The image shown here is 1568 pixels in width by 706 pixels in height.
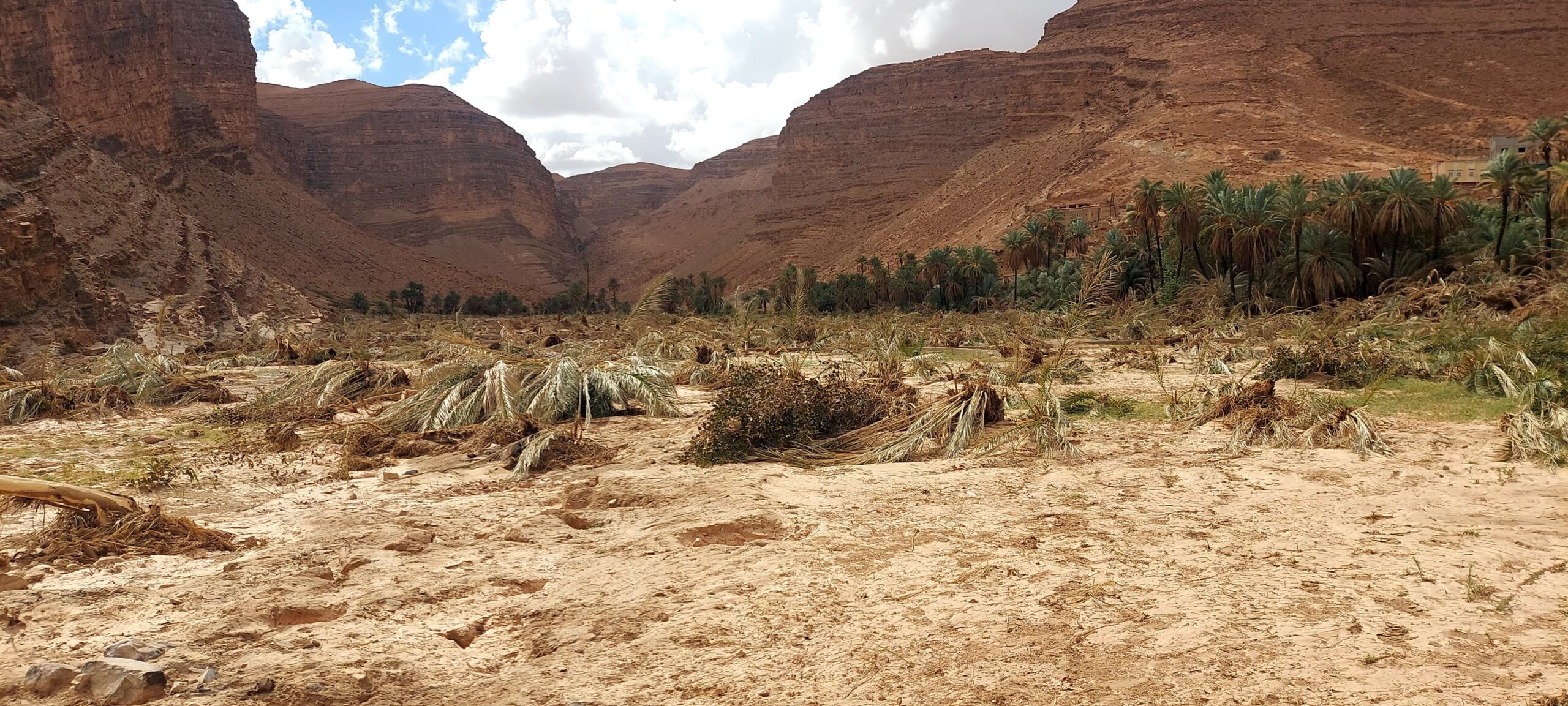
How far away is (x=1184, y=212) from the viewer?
2825cm

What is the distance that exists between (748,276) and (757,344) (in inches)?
2940

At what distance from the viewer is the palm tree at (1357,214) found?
24.6 meters

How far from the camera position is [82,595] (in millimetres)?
4199

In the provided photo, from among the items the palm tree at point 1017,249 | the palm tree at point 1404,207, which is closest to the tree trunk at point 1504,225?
the palm tree at point 1404,207

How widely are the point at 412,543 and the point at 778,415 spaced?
11.2 ft

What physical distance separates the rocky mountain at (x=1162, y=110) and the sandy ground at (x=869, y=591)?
4955cm

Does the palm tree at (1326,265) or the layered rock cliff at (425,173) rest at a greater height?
the layered rock cliff at (425,173)

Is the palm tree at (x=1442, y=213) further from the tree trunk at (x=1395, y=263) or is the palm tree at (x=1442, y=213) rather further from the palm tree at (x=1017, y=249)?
the palm tree at (x=1017, y=249)

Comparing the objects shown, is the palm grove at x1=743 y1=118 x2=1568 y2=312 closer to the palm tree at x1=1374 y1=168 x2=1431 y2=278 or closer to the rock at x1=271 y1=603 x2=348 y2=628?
the palm tree at x1=1374 y1=168 x2=1431 y2=278

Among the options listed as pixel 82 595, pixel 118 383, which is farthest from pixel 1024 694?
pixel 118 383

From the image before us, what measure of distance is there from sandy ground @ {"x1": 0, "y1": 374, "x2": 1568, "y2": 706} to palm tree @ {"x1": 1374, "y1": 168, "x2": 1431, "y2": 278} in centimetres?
2086

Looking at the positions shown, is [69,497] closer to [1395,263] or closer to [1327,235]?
[1327,235]

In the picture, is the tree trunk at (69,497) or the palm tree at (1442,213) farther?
the palm tree at (1442,213)

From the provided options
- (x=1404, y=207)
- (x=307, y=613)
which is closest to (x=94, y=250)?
(x=307, y=613)
